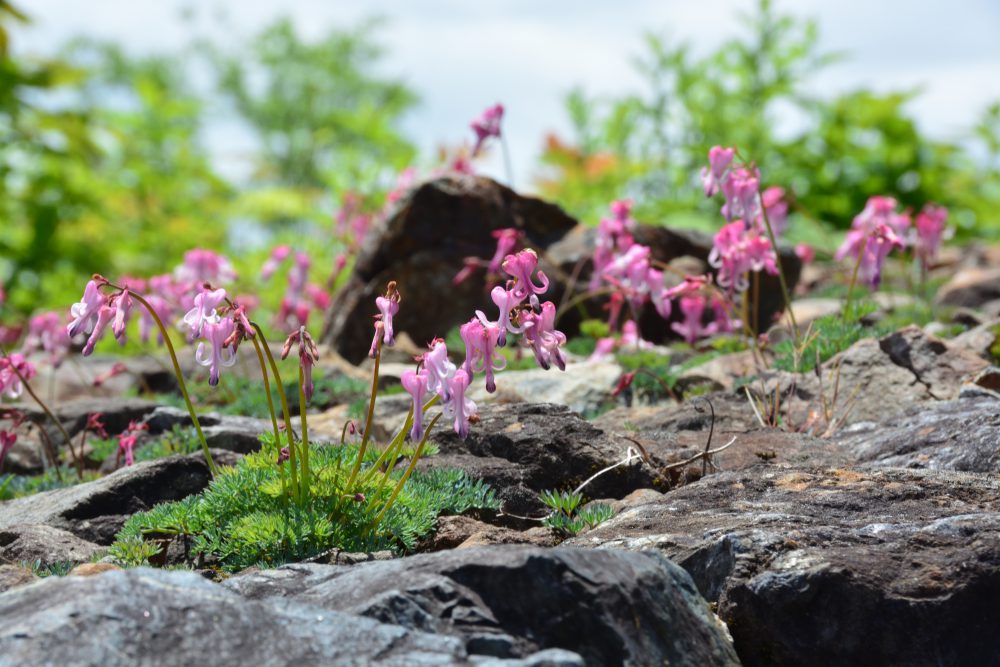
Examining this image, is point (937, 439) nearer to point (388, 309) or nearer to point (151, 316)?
point (388, 309)

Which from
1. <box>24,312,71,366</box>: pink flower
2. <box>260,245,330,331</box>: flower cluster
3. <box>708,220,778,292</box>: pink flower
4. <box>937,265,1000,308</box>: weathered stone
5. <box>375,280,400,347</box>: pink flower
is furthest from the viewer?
<box>937,265,1000,308</box>: weathered stone

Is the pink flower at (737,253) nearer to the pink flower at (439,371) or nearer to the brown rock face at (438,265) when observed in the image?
the brown rock face at (438,265)

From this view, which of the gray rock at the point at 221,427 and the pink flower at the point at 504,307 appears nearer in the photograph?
the pink flower at the point at 504,307

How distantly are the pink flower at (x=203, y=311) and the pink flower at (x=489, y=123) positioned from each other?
4512 mm

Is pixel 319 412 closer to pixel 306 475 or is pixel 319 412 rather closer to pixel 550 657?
pixel 306 475

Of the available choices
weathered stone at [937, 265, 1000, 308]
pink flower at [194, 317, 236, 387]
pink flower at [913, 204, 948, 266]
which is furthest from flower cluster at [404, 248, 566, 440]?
weathered stone at [937, 265, 1000, 308]

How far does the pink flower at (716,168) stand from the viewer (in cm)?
573

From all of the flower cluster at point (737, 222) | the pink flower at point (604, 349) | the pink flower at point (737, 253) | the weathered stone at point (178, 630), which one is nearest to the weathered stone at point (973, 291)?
the flower cluster at point (737, 222)

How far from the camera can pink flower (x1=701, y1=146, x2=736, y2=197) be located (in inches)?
226

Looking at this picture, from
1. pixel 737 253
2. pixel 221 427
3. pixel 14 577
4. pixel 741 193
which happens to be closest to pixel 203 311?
pixel 14 577

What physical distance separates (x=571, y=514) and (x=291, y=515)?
1167 millimetres

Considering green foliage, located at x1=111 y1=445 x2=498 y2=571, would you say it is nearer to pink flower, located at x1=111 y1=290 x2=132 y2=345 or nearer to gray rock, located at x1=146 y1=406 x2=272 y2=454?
pink flower, located at x1=111 y1=290 x2=132 y2=345

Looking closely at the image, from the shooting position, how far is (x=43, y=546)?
4.05 m

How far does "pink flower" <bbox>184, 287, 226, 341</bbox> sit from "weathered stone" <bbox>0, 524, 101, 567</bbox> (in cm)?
97
